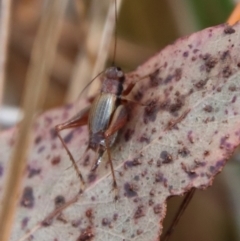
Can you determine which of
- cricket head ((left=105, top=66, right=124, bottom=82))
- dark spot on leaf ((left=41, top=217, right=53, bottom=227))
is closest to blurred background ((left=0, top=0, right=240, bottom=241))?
cricket head ((left=105, top=66, right=124, bottom=82))

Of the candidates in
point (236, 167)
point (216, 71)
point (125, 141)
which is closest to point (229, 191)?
point (236, 167)

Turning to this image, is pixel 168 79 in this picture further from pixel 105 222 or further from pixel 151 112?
pixel 105 222

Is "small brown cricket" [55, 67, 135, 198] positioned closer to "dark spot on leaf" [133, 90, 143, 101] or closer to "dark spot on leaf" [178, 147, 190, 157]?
"dark spot on leaf" [133, 90, 143, 101]

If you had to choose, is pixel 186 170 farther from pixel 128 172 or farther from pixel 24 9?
pixel 24 9

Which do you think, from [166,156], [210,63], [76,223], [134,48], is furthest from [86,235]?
[134,48]

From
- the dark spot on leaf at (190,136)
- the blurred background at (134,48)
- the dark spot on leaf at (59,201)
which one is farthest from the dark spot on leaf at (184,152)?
the blurred background at (134,48)

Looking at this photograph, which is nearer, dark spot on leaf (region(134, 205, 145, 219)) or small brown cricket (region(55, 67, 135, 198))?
dark spot on leaf (region(134, 205, 145, 219))
